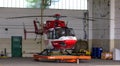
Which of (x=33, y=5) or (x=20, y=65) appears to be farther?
(x=33, y=5)

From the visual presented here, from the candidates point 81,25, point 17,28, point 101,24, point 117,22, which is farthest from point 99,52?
Answer: point 17,28

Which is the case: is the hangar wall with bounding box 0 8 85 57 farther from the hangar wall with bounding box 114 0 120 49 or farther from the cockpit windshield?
the cockpit windshield

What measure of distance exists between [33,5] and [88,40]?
5.80 metres

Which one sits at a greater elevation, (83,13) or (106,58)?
(83,13)

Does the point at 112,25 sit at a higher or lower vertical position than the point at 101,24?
lower

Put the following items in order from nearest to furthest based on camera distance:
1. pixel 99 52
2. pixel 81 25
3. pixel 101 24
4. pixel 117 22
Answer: pixel 117 22 → pixel 99 52 → pixel 101 24 → pixel 81 25

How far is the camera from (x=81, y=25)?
33.8 metres

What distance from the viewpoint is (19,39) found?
32.8 meters

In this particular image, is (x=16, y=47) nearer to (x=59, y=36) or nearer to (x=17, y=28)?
(x=17, y=28)

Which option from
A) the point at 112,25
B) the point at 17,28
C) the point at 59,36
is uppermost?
the point at 112,25

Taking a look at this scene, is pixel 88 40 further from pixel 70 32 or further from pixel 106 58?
pixel 70 32

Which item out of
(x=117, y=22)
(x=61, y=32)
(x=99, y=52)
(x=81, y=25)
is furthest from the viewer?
(x=81, y=25)

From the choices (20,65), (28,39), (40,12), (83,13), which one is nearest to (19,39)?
(28,39)

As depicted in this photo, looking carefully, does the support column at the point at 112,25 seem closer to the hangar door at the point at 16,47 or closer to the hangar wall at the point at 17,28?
the hangar wall at the point at 17,28
